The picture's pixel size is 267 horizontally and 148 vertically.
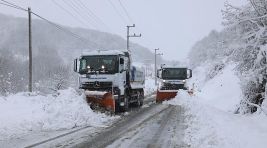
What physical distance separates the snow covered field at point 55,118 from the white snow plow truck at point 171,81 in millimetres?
14331

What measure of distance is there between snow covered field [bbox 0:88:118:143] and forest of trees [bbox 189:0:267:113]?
17.8 ft

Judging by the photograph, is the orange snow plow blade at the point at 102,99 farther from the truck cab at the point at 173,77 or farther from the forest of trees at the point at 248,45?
the truck cab at the point at 173,77

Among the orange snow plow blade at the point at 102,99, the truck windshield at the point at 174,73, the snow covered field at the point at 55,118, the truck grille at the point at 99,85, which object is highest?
the truck windshield at the point at 174,73

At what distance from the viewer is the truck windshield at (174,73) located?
32.3 m

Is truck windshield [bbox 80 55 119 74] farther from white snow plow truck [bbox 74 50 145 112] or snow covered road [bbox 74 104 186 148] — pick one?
snow covered road [bbox 74 104 186 148]

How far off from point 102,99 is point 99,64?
95.5 inches

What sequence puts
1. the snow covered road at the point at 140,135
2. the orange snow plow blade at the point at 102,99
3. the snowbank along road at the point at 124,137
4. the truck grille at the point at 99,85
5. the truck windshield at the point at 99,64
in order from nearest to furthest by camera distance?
the snowbank along road at the point at 124,137, the snow covered road at the point at 140,135, the orange snow plow blade at the point at 102,99, the truck grille at the point at 99,85, the truck windshield at the point at 99,64

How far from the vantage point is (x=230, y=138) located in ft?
31.2

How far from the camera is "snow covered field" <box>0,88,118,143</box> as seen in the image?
13180 millimetres

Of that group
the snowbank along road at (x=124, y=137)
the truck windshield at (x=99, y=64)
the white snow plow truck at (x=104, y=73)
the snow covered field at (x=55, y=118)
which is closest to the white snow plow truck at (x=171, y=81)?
the white snow plow truck at (x=104, y=73)

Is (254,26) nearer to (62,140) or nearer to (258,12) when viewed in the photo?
(258,12)

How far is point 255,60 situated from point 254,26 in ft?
4.77

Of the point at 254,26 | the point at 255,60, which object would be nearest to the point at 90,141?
the point at 255,60

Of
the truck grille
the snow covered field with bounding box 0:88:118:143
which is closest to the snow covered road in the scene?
the snow covered field with bounding box 0:88:118:143
